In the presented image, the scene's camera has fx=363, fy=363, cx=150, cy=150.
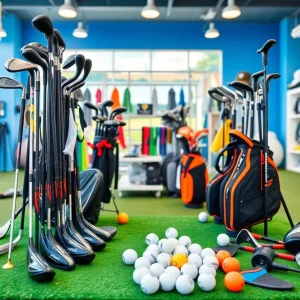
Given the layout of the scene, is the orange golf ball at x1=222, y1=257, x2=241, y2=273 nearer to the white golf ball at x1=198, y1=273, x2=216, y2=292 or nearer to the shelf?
the white golf ball at x1=198, y1=273, x2=216, y2=292

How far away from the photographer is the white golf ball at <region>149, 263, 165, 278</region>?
1.87 metres

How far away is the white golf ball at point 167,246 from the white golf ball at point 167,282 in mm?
455

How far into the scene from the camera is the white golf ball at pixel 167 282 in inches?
69.7

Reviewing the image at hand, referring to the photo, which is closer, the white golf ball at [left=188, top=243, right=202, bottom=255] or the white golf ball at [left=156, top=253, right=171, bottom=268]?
the white golf ball at [left=156, top=253, right=171, bottom=268]

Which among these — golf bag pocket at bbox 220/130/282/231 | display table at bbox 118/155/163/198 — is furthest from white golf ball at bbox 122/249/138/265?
display table at bbox 118/155/163/198

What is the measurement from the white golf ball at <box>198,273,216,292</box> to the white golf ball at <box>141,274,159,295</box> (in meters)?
0.22

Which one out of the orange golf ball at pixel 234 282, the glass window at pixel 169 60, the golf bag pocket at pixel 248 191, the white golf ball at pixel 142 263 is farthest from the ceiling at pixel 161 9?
the orange golf ball at pixel 234 282

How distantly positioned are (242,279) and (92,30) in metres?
8.84

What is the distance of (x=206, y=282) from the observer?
1.77 meters

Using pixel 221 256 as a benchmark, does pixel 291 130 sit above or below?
above

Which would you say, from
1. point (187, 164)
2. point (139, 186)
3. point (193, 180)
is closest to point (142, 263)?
point (193, 180)

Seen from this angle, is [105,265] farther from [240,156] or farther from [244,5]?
[244,5]

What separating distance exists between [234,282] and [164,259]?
427 mm

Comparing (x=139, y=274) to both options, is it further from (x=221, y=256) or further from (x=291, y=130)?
(x=291, y=130)
